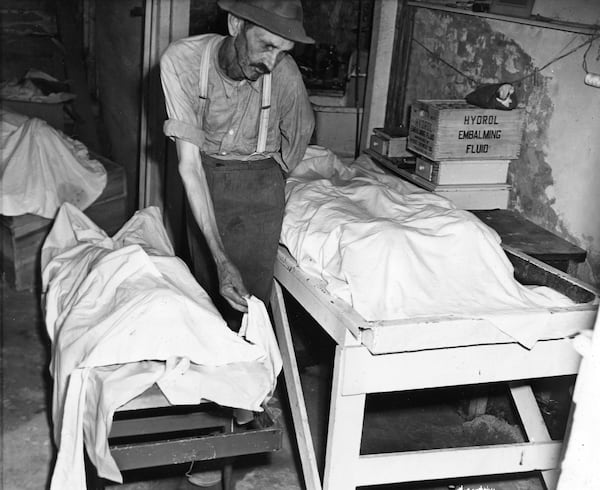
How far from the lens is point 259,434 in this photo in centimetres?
267

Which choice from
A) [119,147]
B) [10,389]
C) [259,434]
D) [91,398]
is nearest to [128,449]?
[91,398]

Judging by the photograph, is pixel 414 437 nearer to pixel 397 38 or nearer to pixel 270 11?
pixel 270 11

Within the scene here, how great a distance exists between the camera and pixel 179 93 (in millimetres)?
3139

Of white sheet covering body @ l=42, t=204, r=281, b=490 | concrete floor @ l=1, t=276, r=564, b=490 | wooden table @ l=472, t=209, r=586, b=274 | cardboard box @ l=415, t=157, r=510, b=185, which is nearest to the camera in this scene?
white sheet covering body @ l=42, t=204, r=281, b=490

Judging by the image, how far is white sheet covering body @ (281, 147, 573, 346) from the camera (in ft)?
9.31

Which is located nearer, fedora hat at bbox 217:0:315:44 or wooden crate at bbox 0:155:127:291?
fedora hat at bbox 217:0:315:44

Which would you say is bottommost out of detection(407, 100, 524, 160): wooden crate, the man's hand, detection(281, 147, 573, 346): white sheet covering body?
the man's hand

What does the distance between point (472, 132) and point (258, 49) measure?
4.96 feet

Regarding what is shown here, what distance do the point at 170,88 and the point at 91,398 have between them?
1.20 m

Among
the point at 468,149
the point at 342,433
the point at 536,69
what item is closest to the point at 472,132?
the point at 468,149

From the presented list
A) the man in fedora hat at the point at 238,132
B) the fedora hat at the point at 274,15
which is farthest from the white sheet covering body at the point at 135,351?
the fedora hat at the point at 274,15

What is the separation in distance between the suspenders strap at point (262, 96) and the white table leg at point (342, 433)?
111 cm

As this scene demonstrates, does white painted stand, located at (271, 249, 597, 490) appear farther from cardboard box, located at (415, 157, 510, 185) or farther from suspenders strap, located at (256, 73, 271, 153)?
cardboard box, located at (415, 157, 510, 185)

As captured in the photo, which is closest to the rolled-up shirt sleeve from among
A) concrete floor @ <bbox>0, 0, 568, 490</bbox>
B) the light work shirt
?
the light work shirt
